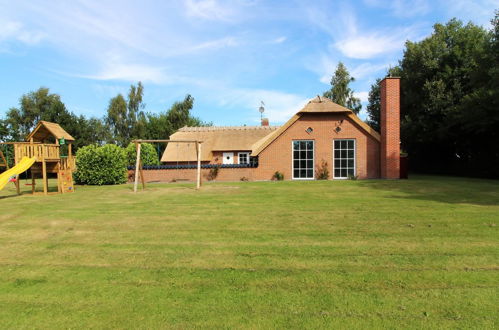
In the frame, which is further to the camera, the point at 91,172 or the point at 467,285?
the point at 91,172

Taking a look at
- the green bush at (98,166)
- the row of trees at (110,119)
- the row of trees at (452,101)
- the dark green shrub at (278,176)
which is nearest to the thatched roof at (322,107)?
the dark green shrub at (278,176)

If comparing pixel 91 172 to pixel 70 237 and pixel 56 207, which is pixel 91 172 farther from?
pixel 70 237

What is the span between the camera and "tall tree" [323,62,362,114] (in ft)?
137

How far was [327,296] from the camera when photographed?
4.00 metres

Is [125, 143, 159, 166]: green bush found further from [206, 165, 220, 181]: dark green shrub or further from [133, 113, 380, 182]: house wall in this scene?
[133, 113, 380, 182]: house wall

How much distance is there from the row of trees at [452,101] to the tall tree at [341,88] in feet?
32.4

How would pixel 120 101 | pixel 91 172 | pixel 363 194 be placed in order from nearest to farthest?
pixel 363 194 < pixel 91 172 < pixel 120 101

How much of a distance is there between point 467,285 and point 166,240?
16.6 ft

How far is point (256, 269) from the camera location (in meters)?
4.90

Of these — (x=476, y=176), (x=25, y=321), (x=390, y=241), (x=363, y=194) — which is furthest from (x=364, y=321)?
(x=476, y=176)

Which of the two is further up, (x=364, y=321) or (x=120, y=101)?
(x=120, y=101)

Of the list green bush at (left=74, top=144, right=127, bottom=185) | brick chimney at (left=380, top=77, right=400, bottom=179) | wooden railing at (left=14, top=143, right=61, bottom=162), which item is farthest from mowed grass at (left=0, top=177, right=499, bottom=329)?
green bush at (left=74, top=144, right=127, bottom=185)

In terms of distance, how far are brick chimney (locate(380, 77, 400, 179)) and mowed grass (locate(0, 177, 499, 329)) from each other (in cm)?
1111

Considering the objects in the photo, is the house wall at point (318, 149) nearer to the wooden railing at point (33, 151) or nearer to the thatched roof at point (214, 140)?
the thatched roof at point (214, 140)
